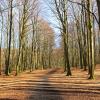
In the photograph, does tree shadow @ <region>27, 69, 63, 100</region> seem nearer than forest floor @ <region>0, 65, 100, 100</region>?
Yes

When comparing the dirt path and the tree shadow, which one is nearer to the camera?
the tree shadow

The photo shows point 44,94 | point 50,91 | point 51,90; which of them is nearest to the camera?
point 44,94

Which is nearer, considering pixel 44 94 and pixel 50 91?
pixel 44 94

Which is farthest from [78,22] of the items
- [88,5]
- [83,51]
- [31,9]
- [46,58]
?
[46,58]

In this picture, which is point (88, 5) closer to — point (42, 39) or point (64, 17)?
point (64, 17)

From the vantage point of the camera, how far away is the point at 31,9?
135 ft

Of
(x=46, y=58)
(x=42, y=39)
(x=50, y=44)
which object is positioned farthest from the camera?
(x=46, y=58)

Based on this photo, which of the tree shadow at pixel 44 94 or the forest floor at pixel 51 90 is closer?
the tree shadow at pixel 44 94

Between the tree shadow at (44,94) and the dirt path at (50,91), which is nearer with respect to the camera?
the tree shadow at (44,94)

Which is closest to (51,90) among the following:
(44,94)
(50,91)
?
(50,91)

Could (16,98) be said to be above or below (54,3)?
below

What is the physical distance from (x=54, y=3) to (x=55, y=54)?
213 feet

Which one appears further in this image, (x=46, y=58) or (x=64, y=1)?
(x=46, y=58)

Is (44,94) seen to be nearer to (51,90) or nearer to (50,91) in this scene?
(50,91)
